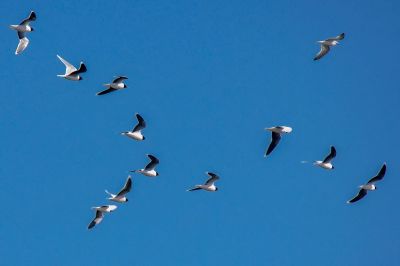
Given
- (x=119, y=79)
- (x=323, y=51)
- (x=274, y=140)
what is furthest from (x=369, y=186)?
(x=119, y=79)

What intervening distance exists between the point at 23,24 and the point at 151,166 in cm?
845

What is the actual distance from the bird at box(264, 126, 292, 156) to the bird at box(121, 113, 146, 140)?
519 cm

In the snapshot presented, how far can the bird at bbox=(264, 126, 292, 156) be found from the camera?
149 ft

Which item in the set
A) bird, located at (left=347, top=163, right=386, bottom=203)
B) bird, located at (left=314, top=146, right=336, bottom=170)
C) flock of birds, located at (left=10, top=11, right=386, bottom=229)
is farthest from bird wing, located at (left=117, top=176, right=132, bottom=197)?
bird, located at (left=347, top=163, right=386, bottom=203)

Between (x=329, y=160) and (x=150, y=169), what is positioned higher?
(x=329, y=160)

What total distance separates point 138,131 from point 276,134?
18.7 feet

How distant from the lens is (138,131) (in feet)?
152

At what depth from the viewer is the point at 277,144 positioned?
4594cm

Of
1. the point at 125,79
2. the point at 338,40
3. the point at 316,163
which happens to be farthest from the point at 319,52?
the point at 125,79

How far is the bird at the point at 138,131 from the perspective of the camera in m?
46.0

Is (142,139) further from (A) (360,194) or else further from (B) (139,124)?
(A) (360,194)

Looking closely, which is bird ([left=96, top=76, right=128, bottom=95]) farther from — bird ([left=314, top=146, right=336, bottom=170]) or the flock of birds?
bird ([left=314, top=146, right=336, bottom=170])

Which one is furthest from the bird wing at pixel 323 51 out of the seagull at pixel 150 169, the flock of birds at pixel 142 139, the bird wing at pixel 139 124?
the seagull at pixel 150 169

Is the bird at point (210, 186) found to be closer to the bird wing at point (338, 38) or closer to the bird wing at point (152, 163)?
the bird wing at point (152, 163)
